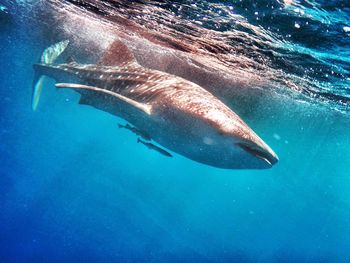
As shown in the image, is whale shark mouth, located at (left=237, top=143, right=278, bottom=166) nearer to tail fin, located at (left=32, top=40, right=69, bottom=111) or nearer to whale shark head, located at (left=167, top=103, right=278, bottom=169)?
whale shark head, located at (left=167, top=103, right=278, bottom=169)

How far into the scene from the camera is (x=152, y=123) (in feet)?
16.7

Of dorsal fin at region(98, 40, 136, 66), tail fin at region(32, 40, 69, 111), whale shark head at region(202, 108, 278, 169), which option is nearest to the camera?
whale shark head at region(202, 108, 278, 169)

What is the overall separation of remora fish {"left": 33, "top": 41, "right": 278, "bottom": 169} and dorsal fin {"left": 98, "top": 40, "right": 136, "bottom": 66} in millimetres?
879

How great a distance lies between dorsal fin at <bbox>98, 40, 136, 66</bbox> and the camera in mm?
7664

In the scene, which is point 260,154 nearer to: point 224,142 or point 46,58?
point 224,142

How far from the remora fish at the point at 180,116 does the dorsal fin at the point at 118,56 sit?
879mm

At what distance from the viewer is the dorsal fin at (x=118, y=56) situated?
7.66 metres

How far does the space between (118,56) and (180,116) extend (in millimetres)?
3946

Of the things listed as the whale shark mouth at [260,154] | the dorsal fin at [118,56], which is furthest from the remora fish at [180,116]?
the dorsal fin at [118,56]

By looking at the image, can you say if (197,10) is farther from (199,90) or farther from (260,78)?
(260,78)

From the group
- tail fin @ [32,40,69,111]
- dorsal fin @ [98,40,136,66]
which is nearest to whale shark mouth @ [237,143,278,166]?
dorsal fin @ [98,40,136,66]

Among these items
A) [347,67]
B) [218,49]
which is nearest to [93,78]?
[218,49]

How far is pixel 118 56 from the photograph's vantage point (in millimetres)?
7828

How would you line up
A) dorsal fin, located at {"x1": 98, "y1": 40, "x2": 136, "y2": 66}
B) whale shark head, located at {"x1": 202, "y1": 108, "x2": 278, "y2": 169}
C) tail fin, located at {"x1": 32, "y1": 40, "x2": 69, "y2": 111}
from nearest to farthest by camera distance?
whale shark head, located at {"x1": 202, "y1": 108, "x2": 278, "y2": 169}
dorsal fin, located at {"x1": 98, "y1": 40, "x2": 136, "y2": 66}
tail fin, located at {"x1": 32, "y1": 40, "x2": 69, "y2": 111}
